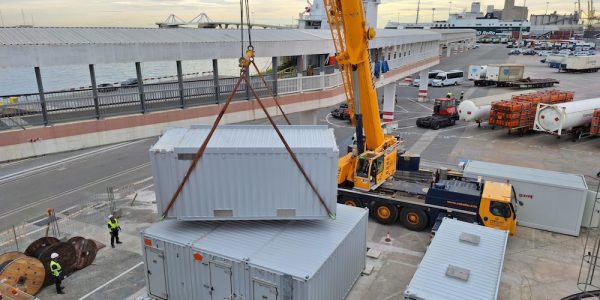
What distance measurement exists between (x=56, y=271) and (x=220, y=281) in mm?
5642

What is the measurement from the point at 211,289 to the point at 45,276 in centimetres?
622

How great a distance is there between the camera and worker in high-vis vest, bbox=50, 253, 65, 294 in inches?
493

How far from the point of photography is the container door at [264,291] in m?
10.2

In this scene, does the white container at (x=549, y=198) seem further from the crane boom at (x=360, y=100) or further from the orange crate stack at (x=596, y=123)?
the orange crate stack at (x=596, y=123)

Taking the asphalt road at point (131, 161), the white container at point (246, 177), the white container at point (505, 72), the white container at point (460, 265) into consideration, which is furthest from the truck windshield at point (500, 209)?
the white container at point (505, 72)

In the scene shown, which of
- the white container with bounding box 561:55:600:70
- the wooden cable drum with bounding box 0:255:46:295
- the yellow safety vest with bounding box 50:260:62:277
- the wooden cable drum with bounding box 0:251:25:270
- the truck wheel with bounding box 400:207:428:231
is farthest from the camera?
the white container with bounding box 561:55:600:70

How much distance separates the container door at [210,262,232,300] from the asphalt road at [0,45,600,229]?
1238 centimetres

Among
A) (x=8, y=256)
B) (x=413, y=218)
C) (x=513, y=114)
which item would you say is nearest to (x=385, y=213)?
(x=413, y=218)

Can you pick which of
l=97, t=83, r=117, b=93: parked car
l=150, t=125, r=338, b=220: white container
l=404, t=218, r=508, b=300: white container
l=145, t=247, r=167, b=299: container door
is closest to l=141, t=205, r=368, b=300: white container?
l=145, t=247, r=167, b=299: container door

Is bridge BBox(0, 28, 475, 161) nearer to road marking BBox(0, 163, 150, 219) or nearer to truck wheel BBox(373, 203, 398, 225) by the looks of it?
road marking BBox(0, 163, 150, 219)

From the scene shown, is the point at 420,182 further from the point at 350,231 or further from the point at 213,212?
the point at 213,212

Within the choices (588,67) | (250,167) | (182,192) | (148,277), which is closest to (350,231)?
(250,167)

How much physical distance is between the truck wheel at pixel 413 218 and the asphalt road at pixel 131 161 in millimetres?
9843

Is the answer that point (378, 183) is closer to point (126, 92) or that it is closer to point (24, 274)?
point (126, 92)
